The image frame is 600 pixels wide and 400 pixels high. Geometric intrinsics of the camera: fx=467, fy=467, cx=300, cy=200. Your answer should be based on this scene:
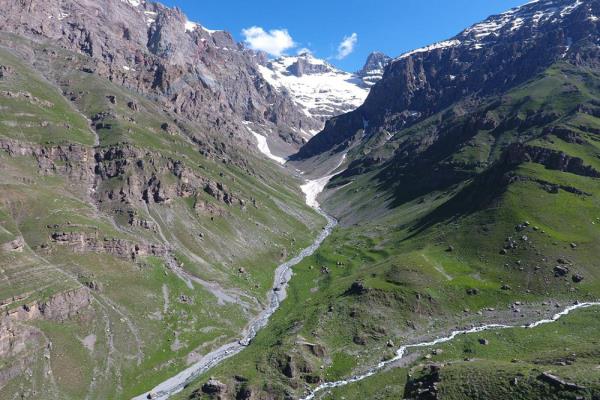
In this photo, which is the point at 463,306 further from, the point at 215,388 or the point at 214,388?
the point at 214,388

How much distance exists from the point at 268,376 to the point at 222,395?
11085 mm

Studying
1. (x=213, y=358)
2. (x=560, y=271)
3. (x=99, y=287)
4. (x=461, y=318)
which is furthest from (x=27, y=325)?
(x=560, y=271)

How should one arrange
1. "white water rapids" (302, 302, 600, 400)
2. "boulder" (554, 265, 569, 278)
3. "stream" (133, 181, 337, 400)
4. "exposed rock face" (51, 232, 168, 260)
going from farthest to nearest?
"exposed rock face" (51, 232, 168, 260)
"boulder" (554, 265, 569, 278)
"stream" (133, 181, 337, 400)
"white water rapids" (302, 302, 600, 400)

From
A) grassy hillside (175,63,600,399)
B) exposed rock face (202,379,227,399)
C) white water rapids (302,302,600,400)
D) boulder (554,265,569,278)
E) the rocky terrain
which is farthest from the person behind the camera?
boulder (554,265,569,278)

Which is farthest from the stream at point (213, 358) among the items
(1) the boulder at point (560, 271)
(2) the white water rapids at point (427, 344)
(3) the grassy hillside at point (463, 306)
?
(1) the boulder at point (560, 271)

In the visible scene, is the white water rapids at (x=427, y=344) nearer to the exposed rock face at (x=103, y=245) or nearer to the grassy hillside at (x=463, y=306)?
the grassy hillside at (x=463, y=306)

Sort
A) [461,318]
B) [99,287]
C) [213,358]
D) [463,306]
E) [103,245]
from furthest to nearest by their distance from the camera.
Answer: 1. [103,245]
2. [99,287]
3. [213,358]
4. [463,306]
5. [461,318]

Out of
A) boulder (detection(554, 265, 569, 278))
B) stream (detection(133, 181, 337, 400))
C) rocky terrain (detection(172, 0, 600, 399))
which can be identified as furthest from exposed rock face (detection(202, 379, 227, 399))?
boulder (detection(554, 265, 569, 278))

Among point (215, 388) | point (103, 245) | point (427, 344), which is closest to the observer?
point (215, 388)

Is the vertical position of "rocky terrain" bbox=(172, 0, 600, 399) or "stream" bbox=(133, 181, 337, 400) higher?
"rocky terrain" bbox=(172, 0, 600, 399)

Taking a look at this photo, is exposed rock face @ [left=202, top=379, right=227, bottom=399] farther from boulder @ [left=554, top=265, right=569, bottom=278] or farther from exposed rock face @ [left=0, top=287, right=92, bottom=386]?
boulder @ [left=554, top=265, right=569, bottom=278]

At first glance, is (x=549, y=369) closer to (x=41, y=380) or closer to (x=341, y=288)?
(x=341, y=288)

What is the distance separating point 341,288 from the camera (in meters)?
153

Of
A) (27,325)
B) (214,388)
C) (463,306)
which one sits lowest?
(27,325)
